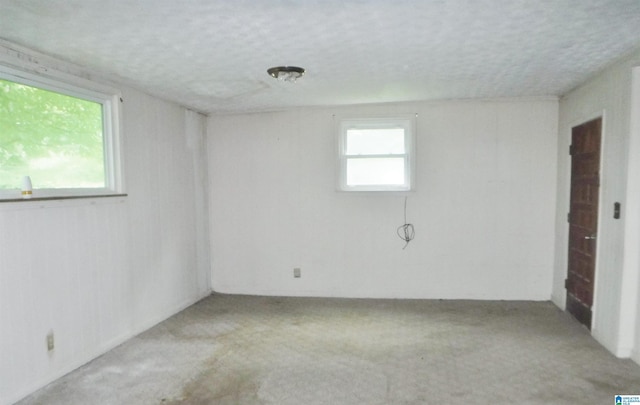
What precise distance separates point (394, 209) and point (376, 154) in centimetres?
70

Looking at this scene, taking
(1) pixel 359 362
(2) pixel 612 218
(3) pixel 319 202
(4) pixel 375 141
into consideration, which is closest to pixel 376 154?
(4) pixel 375 141

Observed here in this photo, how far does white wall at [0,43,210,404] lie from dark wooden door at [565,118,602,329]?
412 centimetres

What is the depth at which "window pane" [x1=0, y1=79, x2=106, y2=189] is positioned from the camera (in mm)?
2537

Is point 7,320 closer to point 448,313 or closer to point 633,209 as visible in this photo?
point 448,313

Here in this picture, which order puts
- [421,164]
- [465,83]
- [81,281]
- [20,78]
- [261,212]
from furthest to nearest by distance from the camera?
[261,212]
[421,164]
[465,83]
[81,281]
[20,78]

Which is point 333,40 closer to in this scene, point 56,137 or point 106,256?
point 56,137

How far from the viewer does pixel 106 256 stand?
3271mm

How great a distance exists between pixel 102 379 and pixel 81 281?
754 mm

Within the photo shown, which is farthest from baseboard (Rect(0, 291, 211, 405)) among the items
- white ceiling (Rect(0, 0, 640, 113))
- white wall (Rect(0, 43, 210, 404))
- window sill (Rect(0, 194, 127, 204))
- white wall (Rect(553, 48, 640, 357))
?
white wall (Rect(553, 48, 640, 357))

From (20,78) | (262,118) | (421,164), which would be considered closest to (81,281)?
(20,78)

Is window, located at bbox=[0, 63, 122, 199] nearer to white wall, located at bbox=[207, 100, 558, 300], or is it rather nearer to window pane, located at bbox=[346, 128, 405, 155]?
white wall, located at bbox=[207, 100, 558, 300]

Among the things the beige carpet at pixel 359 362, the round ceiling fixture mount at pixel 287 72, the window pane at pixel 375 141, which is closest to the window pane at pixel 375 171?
the window pane at pixel 375 141

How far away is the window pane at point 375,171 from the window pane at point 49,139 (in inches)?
105

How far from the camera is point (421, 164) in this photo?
15.0 feet
